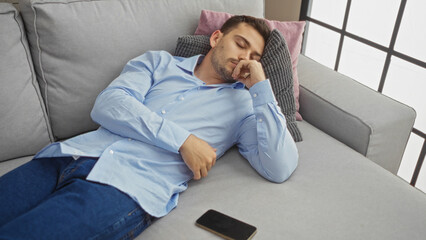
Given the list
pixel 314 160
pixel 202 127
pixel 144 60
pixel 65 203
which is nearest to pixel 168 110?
pixel 202 127

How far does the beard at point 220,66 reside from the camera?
4.60 feet

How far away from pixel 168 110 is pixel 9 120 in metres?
0.60

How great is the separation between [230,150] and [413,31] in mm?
1227

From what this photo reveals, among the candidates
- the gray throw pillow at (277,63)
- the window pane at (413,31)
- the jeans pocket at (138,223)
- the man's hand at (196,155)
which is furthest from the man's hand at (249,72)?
the window pane at (413,31)

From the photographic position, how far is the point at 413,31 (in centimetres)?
189

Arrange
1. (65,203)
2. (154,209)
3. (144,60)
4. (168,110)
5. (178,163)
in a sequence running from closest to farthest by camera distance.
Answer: (65,203) < (154,209) < (178,163) < (168,110) < (144,60)

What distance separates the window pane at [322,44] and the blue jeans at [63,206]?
1.93 m

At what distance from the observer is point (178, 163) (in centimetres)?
124

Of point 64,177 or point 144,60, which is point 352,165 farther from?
point 64,177

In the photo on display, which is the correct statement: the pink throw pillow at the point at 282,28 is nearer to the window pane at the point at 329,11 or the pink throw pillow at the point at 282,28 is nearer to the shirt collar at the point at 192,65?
the shirt collar at the point at 192,65

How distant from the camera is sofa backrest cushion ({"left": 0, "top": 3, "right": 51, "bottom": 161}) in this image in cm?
133

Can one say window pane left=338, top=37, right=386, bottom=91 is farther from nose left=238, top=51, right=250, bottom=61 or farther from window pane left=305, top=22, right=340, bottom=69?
nose left=238, top=51, right=250, bottom=61

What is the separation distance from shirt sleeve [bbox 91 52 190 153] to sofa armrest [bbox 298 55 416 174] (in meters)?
0.72

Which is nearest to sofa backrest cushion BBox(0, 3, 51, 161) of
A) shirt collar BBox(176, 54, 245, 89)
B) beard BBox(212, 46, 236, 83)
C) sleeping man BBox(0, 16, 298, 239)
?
sleeping man BBox(0, 16, 298, 239)
